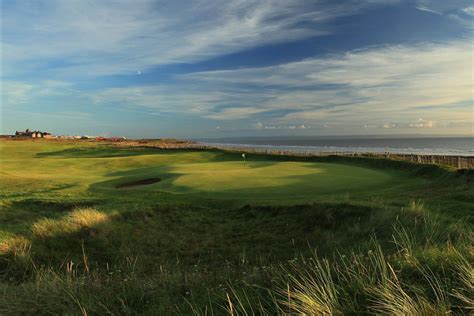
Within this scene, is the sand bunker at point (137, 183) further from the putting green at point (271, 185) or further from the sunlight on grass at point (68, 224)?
the sunlight on grass at point (68, 224)

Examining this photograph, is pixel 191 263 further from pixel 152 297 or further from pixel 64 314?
pixel 64 314

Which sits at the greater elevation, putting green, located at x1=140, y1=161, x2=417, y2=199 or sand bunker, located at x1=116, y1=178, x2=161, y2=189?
putting green, located at x1=140, y1=161, x2=417, y2=199

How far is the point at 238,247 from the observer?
11078 millimetres

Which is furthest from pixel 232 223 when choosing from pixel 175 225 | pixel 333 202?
pixel 333 202

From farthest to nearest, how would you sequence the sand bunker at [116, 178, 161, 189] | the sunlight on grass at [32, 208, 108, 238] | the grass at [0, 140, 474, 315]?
the sand bunker at [116, 178, 161, 189]
the sunlight on grass at [32, 208, 108, 238]
the grass at [0, 140, 474, 315]

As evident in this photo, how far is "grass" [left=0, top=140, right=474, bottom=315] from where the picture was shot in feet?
13.3

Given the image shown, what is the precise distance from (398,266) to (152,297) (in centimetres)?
318

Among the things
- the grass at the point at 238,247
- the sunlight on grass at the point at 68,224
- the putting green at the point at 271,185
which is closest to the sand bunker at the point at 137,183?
the grass at the point at 238,247

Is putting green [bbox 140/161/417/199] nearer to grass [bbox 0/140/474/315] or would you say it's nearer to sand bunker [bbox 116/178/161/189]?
grass [bbox 0/140/474/315]

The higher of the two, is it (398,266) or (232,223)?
(398,266)

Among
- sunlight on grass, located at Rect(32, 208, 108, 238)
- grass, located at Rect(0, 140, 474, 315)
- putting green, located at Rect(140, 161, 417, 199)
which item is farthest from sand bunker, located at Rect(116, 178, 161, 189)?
sunlight on grass, located at Rect(32, 208, 108, 238)

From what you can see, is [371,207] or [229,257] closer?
[229,257]

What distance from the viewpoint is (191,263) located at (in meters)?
9.77

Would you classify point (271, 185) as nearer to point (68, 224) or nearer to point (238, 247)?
point (238, 247)
